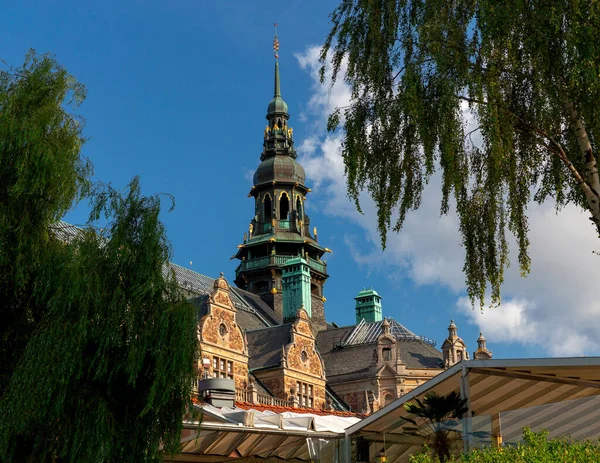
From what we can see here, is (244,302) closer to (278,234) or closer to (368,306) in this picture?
(278,234)

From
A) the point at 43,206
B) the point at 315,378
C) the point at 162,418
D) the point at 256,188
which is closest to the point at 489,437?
the point at 162,418

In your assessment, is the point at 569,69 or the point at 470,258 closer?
the point at 569,69

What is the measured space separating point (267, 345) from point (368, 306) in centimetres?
1739

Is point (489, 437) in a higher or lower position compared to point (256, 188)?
lower

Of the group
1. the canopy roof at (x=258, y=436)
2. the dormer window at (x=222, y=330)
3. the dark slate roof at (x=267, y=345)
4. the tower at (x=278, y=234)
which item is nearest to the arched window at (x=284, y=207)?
the tower at (x=278, y=234)

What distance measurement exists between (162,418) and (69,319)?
2.02 meters

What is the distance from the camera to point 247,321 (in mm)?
46562

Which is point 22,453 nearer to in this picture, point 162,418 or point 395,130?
point 162,418

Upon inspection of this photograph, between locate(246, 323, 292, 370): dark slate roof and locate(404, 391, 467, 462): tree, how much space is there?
86.0 ft

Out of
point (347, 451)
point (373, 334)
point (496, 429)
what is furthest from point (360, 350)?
point (496, 429)

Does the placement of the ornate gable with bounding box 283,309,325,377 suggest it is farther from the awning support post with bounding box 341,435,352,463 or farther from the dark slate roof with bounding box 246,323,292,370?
the awning support post with bounding box 341,435,352,463

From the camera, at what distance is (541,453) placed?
9727 mm

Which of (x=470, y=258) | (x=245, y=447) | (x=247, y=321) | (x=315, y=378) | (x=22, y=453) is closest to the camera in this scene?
(x=22, y=453)

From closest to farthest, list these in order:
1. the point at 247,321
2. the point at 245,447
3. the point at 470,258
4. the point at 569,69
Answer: the point at 569,69 < the point at 470,258 < the point at 245,447 < the point at 247,321
